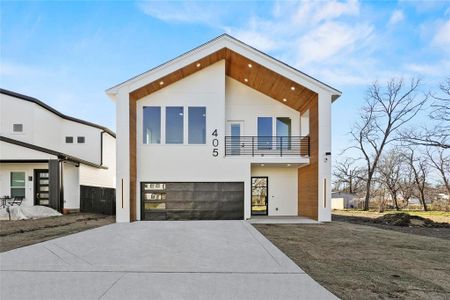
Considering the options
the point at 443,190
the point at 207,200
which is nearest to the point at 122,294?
the point at 207,200

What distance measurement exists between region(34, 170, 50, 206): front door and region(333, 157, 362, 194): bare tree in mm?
27025

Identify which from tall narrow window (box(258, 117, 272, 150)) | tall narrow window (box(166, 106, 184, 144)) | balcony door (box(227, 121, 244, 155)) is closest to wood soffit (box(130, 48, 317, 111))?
tall narrow window (box(166, 106, 184, 144))

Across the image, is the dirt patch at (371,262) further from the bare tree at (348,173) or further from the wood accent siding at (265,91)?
the bare tree at (348,173)

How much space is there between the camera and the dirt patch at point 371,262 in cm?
383

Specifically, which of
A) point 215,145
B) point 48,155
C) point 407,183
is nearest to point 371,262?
point 215,145

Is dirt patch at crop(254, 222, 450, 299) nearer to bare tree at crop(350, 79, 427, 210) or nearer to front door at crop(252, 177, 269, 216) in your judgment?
front door at crop(252, 177, 269, 216)

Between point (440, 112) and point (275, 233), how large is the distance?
64.7 feet

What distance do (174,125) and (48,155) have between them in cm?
636

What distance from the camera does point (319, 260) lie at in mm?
5328

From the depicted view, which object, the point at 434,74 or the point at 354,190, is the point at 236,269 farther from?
the point at 354,190

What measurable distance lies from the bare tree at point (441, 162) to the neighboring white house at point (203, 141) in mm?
19913

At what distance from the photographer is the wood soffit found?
11805 mm

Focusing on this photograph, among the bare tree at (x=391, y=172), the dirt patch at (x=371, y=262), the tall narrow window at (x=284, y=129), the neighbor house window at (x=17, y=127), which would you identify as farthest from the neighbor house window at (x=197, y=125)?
the bare tree at (x=391, y=172)

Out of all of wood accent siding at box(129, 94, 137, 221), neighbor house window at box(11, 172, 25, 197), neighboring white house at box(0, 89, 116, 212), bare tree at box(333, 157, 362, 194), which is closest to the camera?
wood accent siding at box(129, 94, 137, 221)
